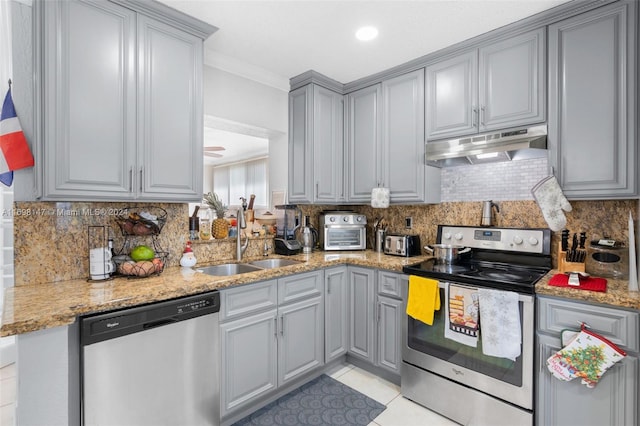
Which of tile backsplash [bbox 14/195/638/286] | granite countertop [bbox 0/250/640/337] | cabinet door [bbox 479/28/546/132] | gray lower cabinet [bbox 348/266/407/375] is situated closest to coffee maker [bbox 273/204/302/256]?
tile backsplash [bbox 14/195/638/286]

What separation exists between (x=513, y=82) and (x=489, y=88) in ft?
0.49

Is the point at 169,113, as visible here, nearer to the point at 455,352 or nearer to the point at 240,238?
the point at 240,238

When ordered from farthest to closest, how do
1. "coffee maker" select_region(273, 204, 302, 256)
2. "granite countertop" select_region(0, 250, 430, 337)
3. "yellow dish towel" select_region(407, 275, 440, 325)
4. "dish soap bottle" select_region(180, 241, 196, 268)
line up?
"coffee maker" select_region(273, 204, 302, 256), "dish soap bottle" select_region(180, 241, 196, 268), "yellow dish towel" select_region(407, 275, 440, 325), "granite countertop" select_region(0, 250, 430, 337)

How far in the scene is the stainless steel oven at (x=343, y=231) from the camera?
10.3 ft

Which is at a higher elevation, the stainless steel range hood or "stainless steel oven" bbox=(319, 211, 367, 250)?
the stainless steel range hood

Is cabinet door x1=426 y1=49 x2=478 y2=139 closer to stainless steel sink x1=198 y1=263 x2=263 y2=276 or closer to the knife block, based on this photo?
the knife block

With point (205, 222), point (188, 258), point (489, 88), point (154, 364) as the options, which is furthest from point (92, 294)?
point (489, 88)

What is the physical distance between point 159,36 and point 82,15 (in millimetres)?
383

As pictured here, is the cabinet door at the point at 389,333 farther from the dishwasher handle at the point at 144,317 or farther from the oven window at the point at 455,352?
the dishwasher handle at the point at 144,317

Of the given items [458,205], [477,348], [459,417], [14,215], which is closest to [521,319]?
[477,348]

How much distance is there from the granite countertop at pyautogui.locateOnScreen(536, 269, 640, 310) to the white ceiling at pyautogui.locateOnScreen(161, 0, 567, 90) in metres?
1.67

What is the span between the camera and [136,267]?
1885 mm

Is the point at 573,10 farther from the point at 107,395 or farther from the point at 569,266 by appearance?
the point at 107,395

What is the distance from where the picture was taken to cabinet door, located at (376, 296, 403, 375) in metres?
2.39
